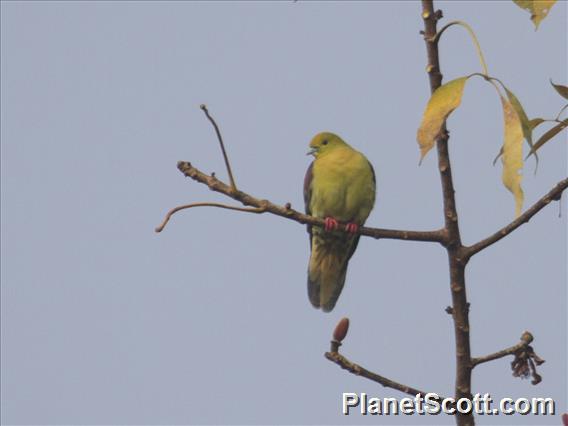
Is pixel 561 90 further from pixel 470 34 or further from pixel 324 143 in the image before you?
pixel 324 143

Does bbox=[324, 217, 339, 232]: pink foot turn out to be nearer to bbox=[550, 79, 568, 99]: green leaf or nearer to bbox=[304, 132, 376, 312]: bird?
bbox=[550, 79, 568, 99]: green leaf

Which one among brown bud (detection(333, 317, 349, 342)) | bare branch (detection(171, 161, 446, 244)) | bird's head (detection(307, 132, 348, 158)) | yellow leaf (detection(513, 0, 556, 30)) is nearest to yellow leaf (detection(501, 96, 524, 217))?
yellow leaf (detection(513, 0, 556, 30))

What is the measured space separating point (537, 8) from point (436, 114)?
1.19 ft

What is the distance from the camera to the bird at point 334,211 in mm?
6598

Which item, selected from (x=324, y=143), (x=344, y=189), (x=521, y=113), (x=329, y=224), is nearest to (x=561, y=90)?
(x=521, y=113)

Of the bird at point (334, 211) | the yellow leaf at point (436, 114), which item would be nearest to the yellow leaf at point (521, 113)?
the yellow leaf at point (436, 114)

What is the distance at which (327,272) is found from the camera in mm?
6668

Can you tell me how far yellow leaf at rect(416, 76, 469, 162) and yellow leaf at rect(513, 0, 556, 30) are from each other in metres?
0.24

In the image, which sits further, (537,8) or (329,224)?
(329,224)

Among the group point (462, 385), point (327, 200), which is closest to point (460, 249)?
point (462, 385)

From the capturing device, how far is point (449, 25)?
245 centimetres

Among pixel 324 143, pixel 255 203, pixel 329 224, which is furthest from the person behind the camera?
pixel 324 143

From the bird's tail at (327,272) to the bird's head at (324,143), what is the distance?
94 cm

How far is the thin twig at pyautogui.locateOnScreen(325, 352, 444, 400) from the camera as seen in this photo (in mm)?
2471
